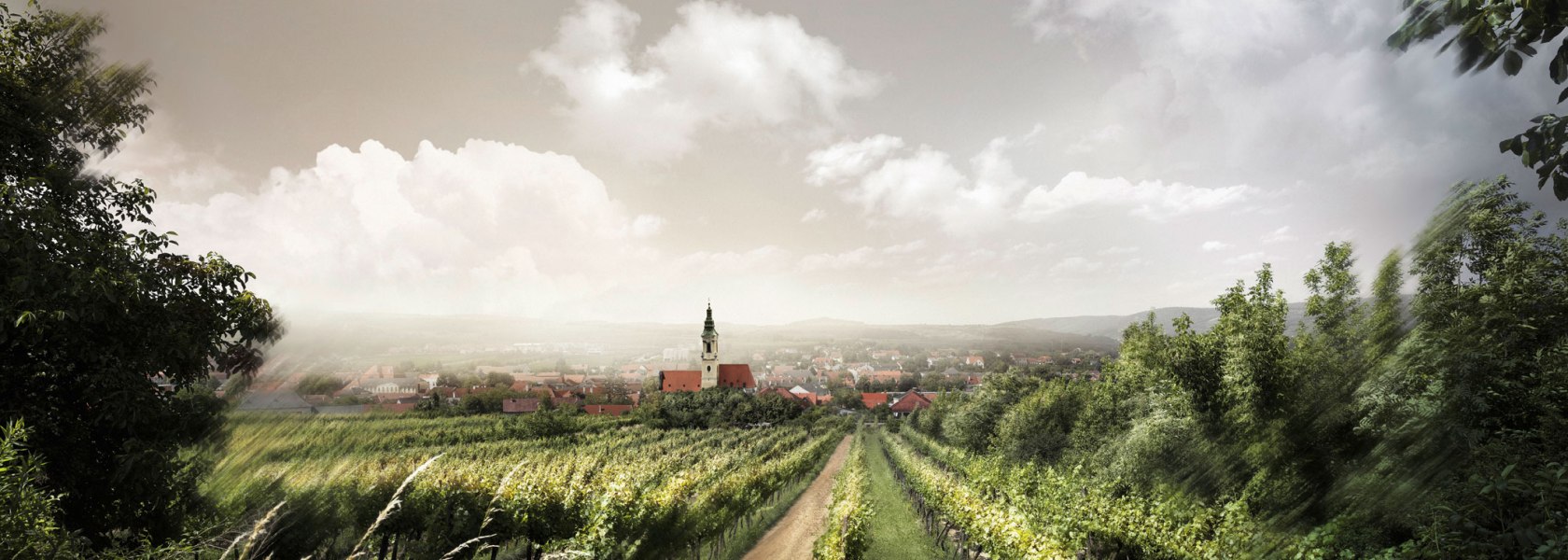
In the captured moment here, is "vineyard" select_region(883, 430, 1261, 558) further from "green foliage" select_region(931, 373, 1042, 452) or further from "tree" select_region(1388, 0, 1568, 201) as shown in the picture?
"green foliage" select_region(931, 373, 1042, 452)

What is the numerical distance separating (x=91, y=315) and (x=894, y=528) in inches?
771

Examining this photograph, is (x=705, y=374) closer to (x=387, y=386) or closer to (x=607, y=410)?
(x=607, y=410)

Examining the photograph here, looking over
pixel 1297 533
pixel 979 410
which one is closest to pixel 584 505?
pixel 1297 533

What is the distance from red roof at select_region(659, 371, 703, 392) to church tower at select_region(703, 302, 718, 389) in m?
1.96

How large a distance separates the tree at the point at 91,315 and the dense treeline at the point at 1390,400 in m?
8.41

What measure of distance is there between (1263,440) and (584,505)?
54.9 feet

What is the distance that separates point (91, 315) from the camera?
3.56 metres

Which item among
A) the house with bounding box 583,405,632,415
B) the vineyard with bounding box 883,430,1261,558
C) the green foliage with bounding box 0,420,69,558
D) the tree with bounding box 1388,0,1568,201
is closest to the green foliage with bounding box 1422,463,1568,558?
the tree with bounding box 1388,0,1568,201

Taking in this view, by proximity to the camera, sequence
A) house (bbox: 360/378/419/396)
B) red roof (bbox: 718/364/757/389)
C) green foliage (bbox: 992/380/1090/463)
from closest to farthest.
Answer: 1. house (bbox: 360/378/419/396)
2. green foliage (bbox: 992/380/1090/463)
3. red roof (bbox: 718/364/757/389)

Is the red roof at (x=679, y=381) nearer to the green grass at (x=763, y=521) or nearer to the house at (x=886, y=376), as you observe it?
the green grass at (x=763, y=521)

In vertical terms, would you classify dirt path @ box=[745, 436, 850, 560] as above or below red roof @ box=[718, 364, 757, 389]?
above

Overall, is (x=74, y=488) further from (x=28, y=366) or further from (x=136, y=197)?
(x=136, y=197)

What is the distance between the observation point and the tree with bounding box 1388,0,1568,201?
2.29 m

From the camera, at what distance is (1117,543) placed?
10.0 meters
